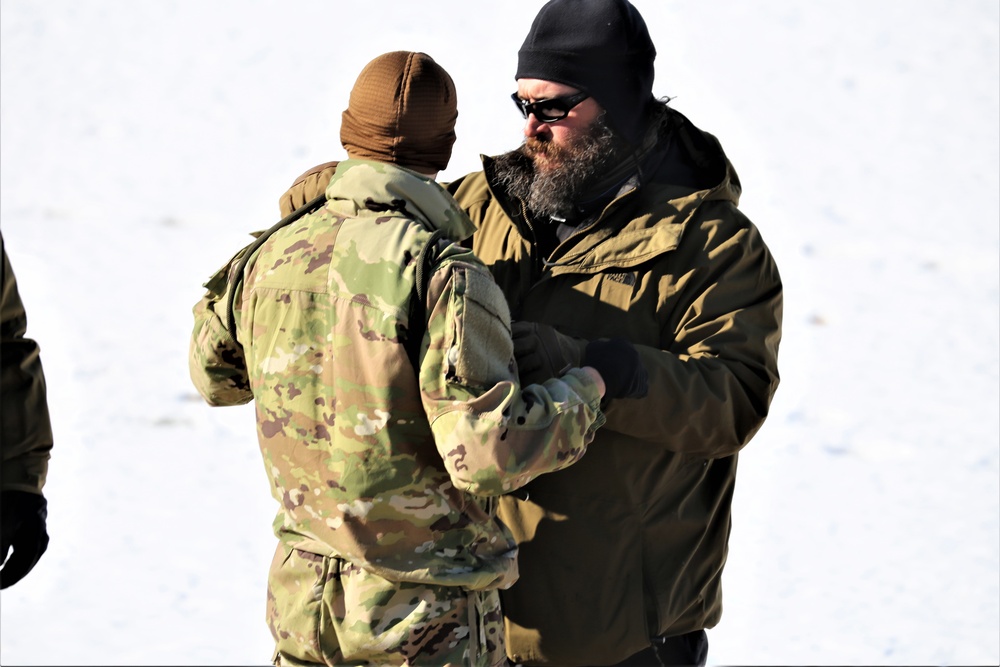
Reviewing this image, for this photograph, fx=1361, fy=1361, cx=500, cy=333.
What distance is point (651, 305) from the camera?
319 cm

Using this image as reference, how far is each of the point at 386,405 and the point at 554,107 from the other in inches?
44.2

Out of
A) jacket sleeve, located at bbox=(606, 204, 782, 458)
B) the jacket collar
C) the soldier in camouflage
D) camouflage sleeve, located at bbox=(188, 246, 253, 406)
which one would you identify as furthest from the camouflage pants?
the jacket collar

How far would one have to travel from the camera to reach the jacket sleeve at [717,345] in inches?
118

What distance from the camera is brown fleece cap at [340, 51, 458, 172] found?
2.69 metres

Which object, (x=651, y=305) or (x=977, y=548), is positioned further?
(x=977, y=548)

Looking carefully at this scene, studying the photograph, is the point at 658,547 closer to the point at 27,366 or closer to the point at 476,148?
the point at 27,366

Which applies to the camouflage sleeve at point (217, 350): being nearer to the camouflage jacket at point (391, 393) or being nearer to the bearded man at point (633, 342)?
the camouflage jacket at point (391, 393)

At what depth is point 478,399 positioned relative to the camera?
2508 millimetres

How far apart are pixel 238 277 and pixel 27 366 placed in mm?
929

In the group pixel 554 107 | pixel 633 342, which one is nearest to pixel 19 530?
pixel 633 342

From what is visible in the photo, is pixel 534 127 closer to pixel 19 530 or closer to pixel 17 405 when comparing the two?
pixel 17 405

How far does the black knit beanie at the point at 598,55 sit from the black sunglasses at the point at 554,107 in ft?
0.10

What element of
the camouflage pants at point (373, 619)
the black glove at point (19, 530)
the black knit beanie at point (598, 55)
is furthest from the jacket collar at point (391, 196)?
the black glove at point (19, 530)

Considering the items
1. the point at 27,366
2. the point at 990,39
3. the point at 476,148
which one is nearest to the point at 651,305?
the point at 27,366
